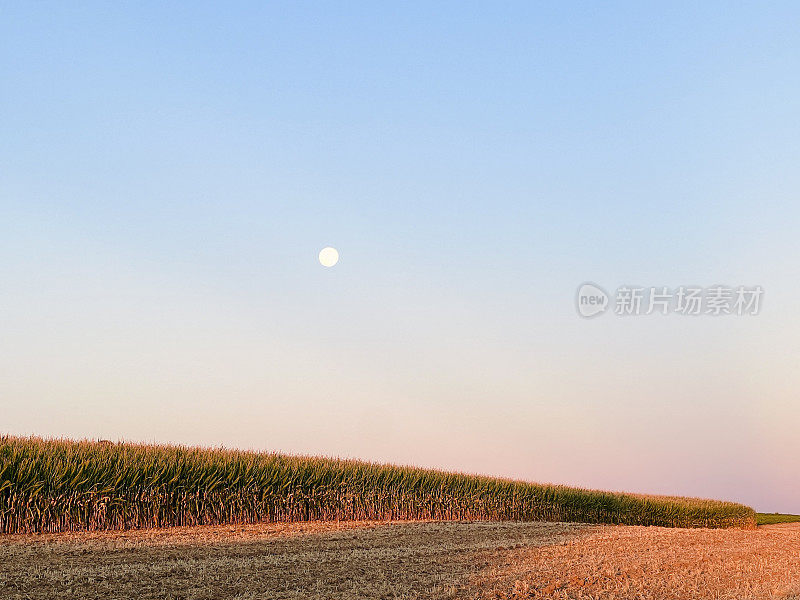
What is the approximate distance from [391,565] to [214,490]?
8.50 meters

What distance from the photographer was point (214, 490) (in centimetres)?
1827

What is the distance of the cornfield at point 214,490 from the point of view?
16.1m

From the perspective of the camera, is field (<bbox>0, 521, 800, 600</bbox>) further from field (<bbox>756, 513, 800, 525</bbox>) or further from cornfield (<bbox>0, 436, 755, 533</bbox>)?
field (<bbox>756, 513, 800, 525</bbox>)

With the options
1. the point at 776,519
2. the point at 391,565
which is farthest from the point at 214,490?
the point at 776,519

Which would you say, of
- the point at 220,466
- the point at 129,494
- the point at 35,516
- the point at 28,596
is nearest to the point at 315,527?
the point at 220,466

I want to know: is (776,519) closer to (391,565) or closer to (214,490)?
(214,490)

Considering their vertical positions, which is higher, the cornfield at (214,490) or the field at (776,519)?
the cornfield at (214,490)

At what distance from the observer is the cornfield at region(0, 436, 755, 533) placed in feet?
52.9

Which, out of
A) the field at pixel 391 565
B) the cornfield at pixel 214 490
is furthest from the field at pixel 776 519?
the field at pixel 391 565

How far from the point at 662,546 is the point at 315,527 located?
7.79 m

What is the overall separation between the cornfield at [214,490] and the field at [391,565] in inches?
49.6

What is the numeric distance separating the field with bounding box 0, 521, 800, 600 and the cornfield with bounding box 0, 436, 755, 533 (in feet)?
4.14

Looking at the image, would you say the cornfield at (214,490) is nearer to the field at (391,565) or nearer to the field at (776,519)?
the field at (391,565)

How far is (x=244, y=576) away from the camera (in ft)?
33.8
